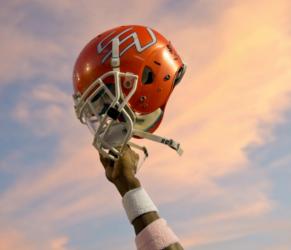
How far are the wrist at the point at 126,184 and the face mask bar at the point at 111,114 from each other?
0.41 metres

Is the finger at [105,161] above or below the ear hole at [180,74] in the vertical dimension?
below

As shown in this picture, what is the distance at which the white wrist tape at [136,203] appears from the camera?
12.4ft

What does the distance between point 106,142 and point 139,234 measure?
4.90 feet

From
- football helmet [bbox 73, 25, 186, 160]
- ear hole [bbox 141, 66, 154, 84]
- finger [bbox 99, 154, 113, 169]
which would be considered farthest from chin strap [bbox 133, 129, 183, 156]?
finger [bbox 99, 154, 113, 169]

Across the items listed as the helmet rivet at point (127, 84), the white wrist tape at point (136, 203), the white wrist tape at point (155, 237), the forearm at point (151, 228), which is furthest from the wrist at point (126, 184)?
the helmet rivet at point (127, 84)

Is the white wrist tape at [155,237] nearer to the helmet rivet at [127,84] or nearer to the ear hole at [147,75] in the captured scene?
the helmet rivet at [127,84]

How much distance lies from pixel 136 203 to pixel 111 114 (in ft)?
4.51

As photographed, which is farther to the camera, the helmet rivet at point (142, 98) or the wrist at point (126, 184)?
the helmet rivet at point (142, 98)

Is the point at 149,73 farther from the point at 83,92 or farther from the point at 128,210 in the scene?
the point at 128,210

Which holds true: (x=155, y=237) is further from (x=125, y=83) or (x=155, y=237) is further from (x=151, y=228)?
(x=125, y=83)

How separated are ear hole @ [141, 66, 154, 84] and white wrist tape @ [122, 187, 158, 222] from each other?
91.8 inches

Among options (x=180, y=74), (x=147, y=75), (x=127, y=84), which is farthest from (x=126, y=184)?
(x=180, y=74)

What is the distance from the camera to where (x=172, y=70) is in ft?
20.6

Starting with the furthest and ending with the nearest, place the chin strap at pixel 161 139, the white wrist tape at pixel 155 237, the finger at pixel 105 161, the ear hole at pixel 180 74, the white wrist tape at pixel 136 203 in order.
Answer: the ear hole at pixel 180 74, the chin strap at pixel 161 139, the finger at pixel 105 161, the white wrist tape at pixel 136 203, the white wrist tape at pixel 155 237
